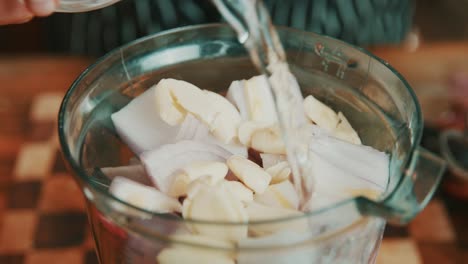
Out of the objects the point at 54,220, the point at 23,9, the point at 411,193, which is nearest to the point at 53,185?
the point at 54,220

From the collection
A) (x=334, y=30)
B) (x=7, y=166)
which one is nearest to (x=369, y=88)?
(x=334, y=30)

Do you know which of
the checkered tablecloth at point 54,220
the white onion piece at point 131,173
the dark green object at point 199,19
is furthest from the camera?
the dark green object at point 199,19

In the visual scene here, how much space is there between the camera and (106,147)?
51 cm

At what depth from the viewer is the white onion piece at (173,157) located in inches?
17.7

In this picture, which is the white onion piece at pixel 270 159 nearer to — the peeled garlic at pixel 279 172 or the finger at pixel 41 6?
the peeled garlic at pixel 279 172

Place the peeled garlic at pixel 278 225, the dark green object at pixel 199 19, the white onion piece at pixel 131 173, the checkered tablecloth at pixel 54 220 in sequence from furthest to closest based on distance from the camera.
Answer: the dark green object at pixel 199 19
the checkered tablecloth at pixel 54 220
the white onion piece at pixel 131 173
the peeled garlic at pixel 278 225

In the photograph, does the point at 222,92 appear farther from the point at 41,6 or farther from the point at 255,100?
the point at 41,6

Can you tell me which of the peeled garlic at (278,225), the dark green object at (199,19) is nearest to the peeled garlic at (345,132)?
the peeled garlic at (278,225)

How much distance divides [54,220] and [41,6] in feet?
1.14

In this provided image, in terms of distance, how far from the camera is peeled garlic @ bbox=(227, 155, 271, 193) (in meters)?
0.43

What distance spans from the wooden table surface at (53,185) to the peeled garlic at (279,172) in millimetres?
308

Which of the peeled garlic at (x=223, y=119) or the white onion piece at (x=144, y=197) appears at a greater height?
the peeled garlic at (x=223, y=119)

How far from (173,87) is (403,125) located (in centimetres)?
17

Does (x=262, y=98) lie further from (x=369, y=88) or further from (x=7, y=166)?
(x=7, y=166)
